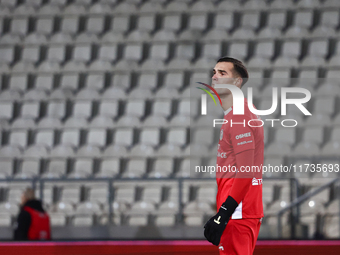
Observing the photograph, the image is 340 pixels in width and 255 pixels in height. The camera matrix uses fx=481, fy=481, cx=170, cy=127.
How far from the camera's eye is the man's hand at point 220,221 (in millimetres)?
1762

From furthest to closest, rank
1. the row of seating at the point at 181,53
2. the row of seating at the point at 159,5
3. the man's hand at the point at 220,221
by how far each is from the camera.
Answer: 1. the row of seating at the point at 159,5
2. the row of seating at the point at 181,53
3. the man's hand at the point at 220,221

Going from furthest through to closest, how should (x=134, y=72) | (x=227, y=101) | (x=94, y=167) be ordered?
(x=134, y=72), (x=94, y=167), (x=227, y=101)

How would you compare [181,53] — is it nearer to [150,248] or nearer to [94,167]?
[94,167]

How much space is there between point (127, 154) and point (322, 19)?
11.0 feet

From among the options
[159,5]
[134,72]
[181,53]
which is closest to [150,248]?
[134,72]

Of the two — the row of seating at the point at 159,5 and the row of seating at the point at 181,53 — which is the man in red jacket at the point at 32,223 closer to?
the row of seating at the point at 181,53

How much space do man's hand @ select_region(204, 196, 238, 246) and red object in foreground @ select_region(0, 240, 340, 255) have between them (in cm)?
147

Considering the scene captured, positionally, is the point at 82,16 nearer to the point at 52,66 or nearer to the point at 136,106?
the point at 52,66

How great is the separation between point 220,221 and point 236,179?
167 millimetres

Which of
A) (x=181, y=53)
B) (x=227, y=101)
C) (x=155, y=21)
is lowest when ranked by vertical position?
(x=227, y=101)

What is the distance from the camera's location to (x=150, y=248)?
3.32 metres

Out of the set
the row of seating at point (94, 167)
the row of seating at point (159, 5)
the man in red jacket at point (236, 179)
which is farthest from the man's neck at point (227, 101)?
the row of seating at point (159, 5)

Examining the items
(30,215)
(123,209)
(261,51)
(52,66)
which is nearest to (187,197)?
(123,209)

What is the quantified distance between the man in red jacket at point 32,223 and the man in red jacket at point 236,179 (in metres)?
2.43
